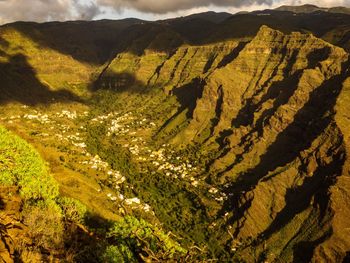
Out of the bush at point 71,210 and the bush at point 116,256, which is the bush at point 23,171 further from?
the bush at point 116,256

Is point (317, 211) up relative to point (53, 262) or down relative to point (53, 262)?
down

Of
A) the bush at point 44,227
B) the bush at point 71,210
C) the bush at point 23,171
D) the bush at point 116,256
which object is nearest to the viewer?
the bush at point 116,256

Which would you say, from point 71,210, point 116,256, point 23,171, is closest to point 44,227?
point 116,256

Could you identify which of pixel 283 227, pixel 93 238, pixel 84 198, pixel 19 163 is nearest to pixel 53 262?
pixel 93 238

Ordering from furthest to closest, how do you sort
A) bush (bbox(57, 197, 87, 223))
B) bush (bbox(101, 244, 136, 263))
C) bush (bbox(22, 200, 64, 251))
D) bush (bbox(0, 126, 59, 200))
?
bush (bbox(57, 197, 87, 223)), bush (bbox(0, 126, 59, 200)), bush (bbox(22, 200, 64, 251)), bush (bbox(101, 244, 136, 263))

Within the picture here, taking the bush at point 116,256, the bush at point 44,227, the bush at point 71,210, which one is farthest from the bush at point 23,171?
the bush at point 116,256

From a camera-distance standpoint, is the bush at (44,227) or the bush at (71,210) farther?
the bush at (71,210)

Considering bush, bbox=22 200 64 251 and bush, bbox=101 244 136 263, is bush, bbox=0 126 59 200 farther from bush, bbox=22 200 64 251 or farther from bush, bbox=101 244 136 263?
bush, bbox=101 244 136 263

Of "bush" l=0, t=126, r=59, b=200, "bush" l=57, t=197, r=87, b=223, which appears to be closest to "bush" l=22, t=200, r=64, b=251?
"bush" l=0, t=126, r=59, b=200

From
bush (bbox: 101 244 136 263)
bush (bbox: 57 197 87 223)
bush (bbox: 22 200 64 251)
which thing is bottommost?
bush (bbox: 57 197 87 223)

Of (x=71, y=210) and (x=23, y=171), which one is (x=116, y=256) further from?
(x=23, y=171)

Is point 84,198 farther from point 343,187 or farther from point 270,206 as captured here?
point 343,187
